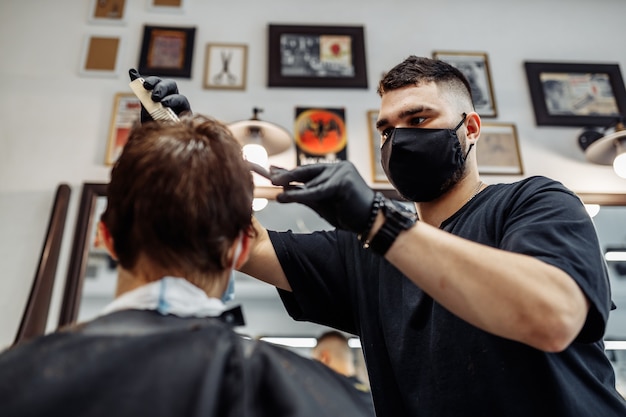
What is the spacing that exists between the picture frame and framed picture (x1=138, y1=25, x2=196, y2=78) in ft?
7.21

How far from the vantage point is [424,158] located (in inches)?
63.4

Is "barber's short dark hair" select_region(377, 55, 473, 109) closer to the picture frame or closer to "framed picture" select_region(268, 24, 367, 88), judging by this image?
"framed picture" select_region(268, 24, 367, 88)

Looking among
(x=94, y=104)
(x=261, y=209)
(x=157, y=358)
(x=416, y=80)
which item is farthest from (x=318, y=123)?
(x=157, y=358)

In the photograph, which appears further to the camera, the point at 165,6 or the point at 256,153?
the point at 165,6

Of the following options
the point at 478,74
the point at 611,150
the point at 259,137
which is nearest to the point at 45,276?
the point at 259,137

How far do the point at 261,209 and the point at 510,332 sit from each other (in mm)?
1988

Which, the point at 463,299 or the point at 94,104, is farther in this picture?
the point at 94,104

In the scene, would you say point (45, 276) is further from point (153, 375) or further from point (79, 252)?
point (153, 375)

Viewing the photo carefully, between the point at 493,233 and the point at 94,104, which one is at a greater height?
the point at 94,104

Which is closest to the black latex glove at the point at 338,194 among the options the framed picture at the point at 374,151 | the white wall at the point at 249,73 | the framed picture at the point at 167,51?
the framed picture at the point at 374,151

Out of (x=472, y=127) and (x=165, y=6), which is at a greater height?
(x=165, y=6)

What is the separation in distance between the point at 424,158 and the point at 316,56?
2.07 meters

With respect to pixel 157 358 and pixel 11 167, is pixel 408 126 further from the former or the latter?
pixel 11 167

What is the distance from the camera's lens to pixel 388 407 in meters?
1.47
